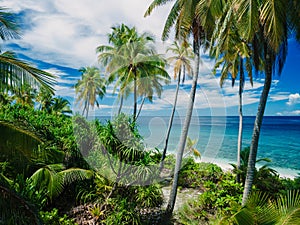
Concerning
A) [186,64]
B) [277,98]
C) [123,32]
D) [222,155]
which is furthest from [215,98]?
[277,98]

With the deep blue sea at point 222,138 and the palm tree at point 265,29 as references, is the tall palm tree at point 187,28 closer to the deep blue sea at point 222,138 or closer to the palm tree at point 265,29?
the deep blue sea at point 222,138

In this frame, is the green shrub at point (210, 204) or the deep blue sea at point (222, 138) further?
the deep blue sea at point (222, 138)

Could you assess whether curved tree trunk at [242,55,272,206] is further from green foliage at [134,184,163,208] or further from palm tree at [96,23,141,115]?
palm tree at [96,23,141,115]

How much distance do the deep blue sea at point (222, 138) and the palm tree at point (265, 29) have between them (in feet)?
5.92

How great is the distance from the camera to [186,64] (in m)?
12.0

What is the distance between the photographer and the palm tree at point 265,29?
465cm

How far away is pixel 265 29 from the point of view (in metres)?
5.36

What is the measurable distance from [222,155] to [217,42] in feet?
96.0

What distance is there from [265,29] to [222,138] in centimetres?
424

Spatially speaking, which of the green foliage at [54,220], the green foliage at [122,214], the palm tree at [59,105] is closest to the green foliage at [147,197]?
the green foliage at [122,214]

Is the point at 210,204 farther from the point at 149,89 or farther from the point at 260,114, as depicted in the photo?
the point at 149,89

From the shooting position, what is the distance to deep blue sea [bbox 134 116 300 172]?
755 centimetres

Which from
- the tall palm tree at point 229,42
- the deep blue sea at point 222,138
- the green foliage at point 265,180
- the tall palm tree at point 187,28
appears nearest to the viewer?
the tall palm tree at point 229,42

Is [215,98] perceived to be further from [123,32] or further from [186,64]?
[123,32]
